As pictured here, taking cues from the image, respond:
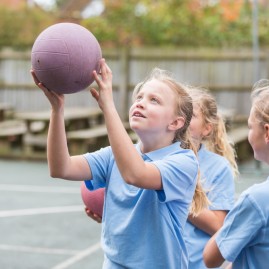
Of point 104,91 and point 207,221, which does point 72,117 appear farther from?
point 104,91

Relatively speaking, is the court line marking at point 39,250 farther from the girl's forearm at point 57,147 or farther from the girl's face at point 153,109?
the girl's face at point 153,109

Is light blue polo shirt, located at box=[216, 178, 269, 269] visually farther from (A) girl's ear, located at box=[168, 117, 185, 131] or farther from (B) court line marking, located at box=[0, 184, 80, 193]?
(B) court line marking, located at box=[0, 184, 80, 193]

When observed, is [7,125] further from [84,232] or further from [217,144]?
[217,144]

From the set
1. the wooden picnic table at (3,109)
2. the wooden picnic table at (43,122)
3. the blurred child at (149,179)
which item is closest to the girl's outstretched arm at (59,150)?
the blurred child at (149,179)

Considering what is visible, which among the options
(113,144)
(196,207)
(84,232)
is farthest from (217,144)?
(84,232)

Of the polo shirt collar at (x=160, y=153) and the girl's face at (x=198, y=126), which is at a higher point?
the polo shirt collar at (x=160, y=153)

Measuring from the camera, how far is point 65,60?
3248 mm

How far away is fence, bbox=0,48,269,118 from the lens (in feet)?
56.0

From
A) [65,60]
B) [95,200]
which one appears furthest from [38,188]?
[65,60]

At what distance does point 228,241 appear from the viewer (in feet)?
9.61

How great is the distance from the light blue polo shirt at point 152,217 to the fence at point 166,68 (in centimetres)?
1342

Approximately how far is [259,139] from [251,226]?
36 cm

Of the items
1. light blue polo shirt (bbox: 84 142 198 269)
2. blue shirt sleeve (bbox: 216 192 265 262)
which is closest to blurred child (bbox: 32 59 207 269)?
light blue polo shirt (bbox: 84 142 198 269)

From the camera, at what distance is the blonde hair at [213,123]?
4.32 meters
